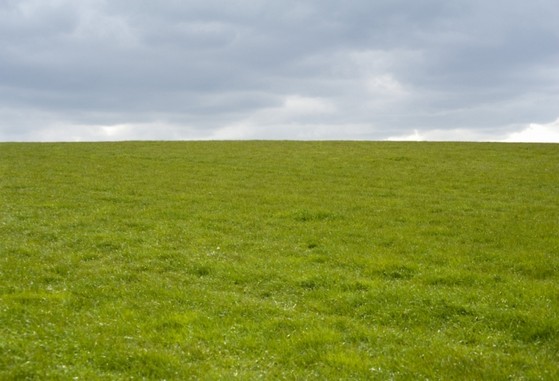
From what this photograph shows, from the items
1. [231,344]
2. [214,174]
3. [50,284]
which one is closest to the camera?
[231,344]

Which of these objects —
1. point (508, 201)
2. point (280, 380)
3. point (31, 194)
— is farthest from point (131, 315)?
point (508, 201)

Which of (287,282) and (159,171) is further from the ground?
(159,171)

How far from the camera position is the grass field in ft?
37.1

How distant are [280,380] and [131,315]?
455cm

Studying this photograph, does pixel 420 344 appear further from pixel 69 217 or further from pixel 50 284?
pixel 69 217

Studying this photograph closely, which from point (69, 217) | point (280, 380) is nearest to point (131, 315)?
point (280, 380)

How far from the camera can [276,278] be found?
55.4 feet

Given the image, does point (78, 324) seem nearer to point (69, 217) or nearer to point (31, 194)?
point (69, 217)

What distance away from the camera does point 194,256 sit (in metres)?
19.1

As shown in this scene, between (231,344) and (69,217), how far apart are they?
14664 millimetres

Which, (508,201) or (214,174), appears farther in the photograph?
(214,174)

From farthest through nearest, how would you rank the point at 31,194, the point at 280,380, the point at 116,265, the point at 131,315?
the point at 31,194
the point at 116,265
the point at 131,315
the point at 280,380

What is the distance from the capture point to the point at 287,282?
16.5 m

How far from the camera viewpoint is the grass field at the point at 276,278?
37.1 feet
